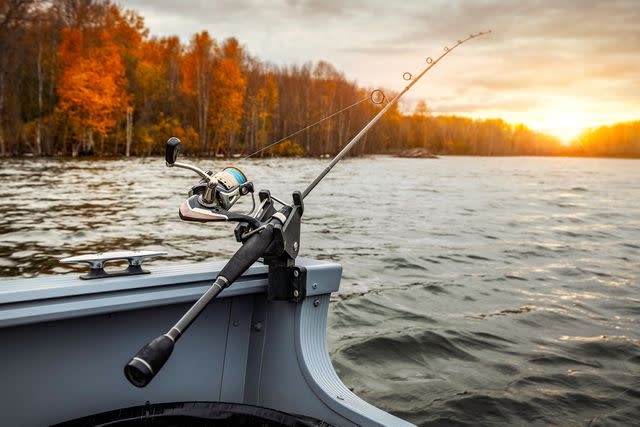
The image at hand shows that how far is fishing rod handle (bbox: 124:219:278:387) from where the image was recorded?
57.7 inches

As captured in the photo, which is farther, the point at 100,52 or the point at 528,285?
the point at 100,52

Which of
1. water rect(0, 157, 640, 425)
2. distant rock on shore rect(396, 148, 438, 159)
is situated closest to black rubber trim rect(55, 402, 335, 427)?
water rect(0, 157, 640, 425)

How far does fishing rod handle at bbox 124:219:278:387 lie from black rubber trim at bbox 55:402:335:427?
43 cm

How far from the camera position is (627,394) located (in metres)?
4.00

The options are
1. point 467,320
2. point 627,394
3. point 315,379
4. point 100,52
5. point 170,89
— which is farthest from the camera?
point 170,89

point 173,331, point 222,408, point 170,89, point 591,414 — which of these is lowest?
point 591,414

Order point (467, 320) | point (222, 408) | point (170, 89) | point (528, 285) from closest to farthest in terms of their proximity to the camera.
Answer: point (222, 408)
point (467, 320)
point (528, 285)
point (170, 89)

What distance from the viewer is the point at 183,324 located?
1.64 m

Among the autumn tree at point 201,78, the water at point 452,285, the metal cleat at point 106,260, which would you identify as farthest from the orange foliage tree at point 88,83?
the metal cleat at point 106,260

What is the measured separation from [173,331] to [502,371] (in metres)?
3.44

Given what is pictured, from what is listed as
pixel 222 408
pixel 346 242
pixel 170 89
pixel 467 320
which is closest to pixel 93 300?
pixel 222 408

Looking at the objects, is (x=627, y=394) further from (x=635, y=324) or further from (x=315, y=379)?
(x=315, y=379)

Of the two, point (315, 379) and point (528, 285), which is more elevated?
point (315, 379)

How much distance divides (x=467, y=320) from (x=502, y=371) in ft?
3.95
